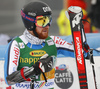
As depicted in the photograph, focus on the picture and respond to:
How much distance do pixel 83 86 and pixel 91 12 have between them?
14.2 ft

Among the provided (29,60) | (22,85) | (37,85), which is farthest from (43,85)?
(29,60)

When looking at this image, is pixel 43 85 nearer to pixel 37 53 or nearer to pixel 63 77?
pixel 37 53

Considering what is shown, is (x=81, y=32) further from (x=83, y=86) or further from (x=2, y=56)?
(x=2, y=56)

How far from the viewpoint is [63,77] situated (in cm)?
455

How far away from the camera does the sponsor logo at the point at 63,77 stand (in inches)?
179

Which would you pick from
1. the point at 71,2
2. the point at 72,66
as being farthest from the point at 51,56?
the point at 71,2

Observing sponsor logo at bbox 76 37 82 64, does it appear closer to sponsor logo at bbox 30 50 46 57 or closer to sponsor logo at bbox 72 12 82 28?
sponsor logo at bbox 72 12 82 28

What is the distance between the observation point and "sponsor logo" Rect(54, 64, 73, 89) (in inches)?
179

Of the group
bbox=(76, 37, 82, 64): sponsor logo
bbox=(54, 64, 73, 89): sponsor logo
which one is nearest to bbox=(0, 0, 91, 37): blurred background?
bbox=(54, 64, 73, 89): sponsor logo

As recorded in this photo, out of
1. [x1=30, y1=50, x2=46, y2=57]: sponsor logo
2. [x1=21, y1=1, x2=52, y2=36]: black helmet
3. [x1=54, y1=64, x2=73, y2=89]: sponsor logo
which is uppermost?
[x1=21, y1=1, x2=52, y2=36]: black helmet

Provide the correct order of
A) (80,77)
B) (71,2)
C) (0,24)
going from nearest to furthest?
(80,77), (71,2), (0,24)

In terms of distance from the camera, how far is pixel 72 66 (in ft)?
14.9

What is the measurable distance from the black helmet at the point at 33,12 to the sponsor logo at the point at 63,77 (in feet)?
3.35

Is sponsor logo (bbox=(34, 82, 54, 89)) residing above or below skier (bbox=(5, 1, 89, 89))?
below
